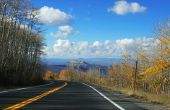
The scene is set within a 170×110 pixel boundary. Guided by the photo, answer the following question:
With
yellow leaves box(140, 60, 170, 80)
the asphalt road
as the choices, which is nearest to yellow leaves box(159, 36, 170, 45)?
yellow leaves box(140, 60, 170, 80)

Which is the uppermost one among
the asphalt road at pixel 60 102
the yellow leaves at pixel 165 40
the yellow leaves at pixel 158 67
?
the yellow leaves at pixel 165 40

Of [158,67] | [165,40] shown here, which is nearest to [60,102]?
[158,67]

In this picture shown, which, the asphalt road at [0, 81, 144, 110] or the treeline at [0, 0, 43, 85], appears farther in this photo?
the treeline at [0, 0, 43, 85]

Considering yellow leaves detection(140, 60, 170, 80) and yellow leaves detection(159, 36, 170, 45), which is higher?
yellow leaves detection(159, 36, 170, 45)

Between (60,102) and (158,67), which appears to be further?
(158,67)

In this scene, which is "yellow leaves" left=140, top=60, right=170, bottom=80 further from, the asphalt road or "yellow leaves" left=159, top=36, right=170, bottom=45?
the asphalt road

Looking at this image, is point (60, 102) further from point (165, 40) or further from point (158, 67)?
point (165, 40)

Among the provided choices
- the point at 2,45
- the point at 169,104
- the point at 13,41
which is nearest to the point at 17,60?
the point at 13,41

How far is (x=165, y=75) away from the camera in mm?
57875

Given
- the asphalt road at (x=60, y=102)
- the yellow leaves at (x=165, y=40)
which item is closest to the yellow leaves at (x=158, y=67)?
the yellow leaves at (x=165, y=40)

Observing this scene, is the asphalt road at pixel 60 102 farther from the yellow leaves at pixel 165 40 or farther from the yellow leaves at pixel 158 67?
the yellow leaves at pixel 165 40

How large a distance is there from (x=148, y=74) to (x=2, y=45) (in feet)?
63.2

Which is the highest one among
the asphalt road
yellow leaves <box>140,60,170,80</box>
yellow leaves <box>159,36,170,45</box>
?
yellow leaves <box>159,36,170,45</box>

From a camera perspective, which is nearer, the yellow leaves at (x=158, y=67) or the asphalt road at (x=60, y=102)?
the asphalt road at (x=60, y=102)
